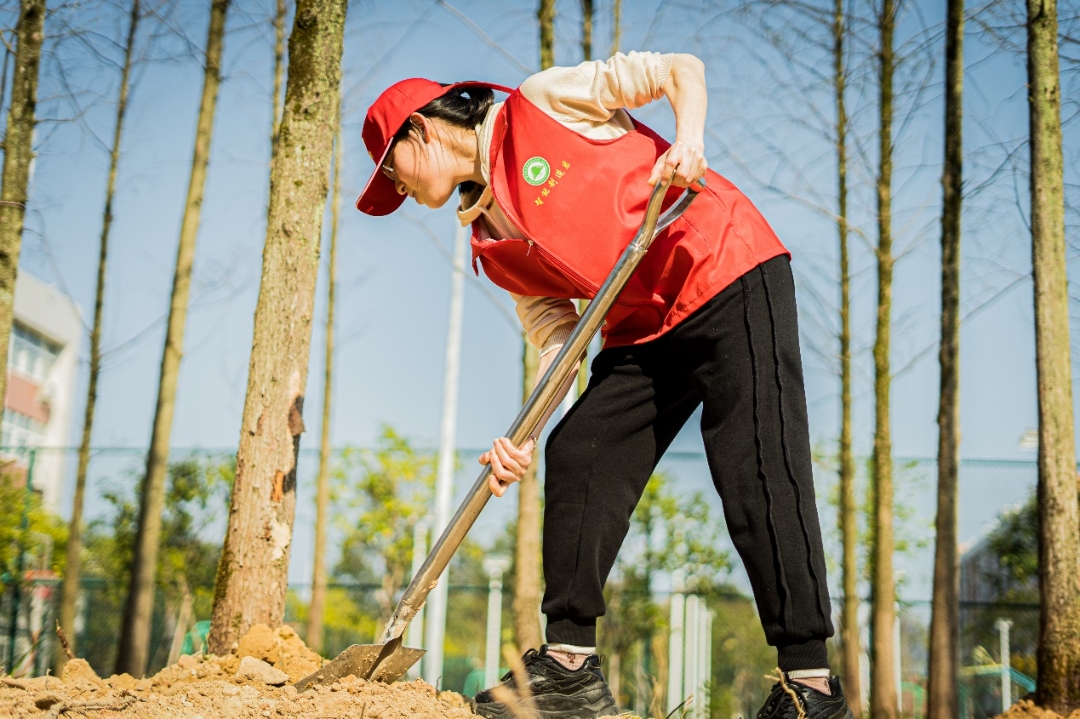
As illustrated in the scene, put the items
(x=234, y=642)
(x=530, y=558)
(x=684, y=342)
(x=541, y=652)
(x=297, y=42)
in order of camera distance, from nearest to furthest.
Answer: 1. (x=684, y=342)
2. (x=541, y=652)
3. (x=234, y=642)
4. (x=297, y=42)
5. (x=530, y=558)

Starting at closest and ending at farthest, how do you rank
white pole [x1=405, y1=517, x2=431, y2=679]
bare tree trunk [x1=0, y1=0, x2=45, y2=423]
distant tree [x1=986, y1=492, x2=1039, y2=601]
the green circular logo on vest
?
the green circular logo on vest < bare tree trunk [x1=0, y1=0, x2=45, y2=423] < distant tree [x1=986, y1=492, x2=1039, y2=601] < white pole [x1=405, y1=517, x2=431, y2=679]

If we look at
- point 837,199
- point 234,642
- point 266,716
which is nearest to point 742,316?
point 266,716

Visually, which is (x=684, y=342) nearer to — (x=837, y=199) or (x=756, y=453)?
(x=756, y=453)

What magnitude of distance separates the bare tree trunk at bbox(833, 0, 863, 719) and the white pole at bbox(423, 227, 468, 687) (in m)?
3.26

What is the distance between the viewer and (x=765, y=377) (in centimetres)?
226

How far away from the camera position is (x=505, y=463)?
2.42 meters

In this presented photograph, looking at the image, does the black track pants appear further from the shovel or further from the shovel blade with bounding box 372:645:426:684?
the shovel blade with bounding box 372:645:426:684

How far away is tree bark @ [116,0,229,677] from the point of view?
7.12 m

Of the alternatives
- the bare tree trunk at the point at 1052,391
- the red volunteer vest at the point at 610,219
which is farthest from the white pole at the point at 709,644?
the red volunteer vest at the point at 610,219

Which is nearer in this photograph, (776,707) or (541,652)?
(776,707)

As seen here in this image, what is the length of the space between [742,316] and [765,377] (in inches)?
6.0

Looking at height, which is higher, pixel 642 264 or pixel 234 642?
pixel 642 264

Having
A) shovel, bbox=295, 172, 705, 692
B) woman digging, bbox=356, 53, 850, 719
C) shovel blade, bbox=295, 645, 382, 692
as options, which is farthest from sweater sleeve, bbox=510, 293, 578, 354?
shovel blade, bbox=295, 645, 382, 692

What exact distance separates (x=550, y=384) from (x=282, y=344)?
1.19 meters
